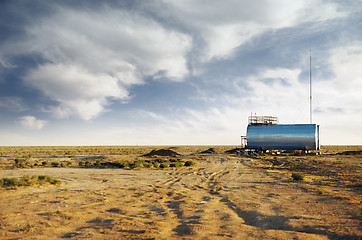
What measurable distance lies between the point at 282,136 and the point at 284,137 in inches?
15.2

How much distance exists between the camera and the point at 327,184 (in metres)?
15.3

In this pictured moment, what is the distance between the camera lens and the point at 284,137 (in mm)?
46031

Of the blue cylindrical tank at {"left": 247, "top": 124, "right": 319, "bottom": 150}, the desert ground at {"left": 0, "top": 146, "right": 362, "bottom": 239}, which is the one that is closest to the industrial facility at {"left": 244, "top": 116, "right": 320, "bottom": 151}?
the blue cylindrical tank at {"left": 247, "top": 124, "right": 319, "bottom": 150}

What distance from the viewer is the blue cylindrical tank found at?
147ft

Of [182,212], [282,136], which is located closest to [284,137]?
[282,136]

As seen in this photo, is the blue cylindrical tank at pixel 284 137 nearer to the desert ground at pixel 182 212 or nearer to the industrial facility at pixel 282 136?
the industrial facility at pixel 282 136

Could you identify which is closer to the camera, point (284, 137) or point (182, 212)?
point (182, 212)

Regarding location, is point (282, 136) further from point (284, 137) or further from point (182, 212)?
point (182, 212)

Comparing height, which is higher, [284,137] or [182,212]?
[284,137]

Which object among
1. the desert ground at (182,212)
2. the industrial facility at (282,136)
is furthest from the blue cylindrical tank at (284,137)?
the desert ground at (182,212)

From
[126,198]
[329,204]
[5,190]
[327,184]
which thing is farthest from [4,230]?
[327,184]

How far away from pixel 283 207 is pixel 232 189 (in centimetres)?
444

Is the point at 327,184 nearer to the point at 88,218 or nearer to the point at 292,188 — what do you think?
the point at 292,188

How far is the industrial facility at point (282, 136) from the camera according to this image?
4484 centimetres
